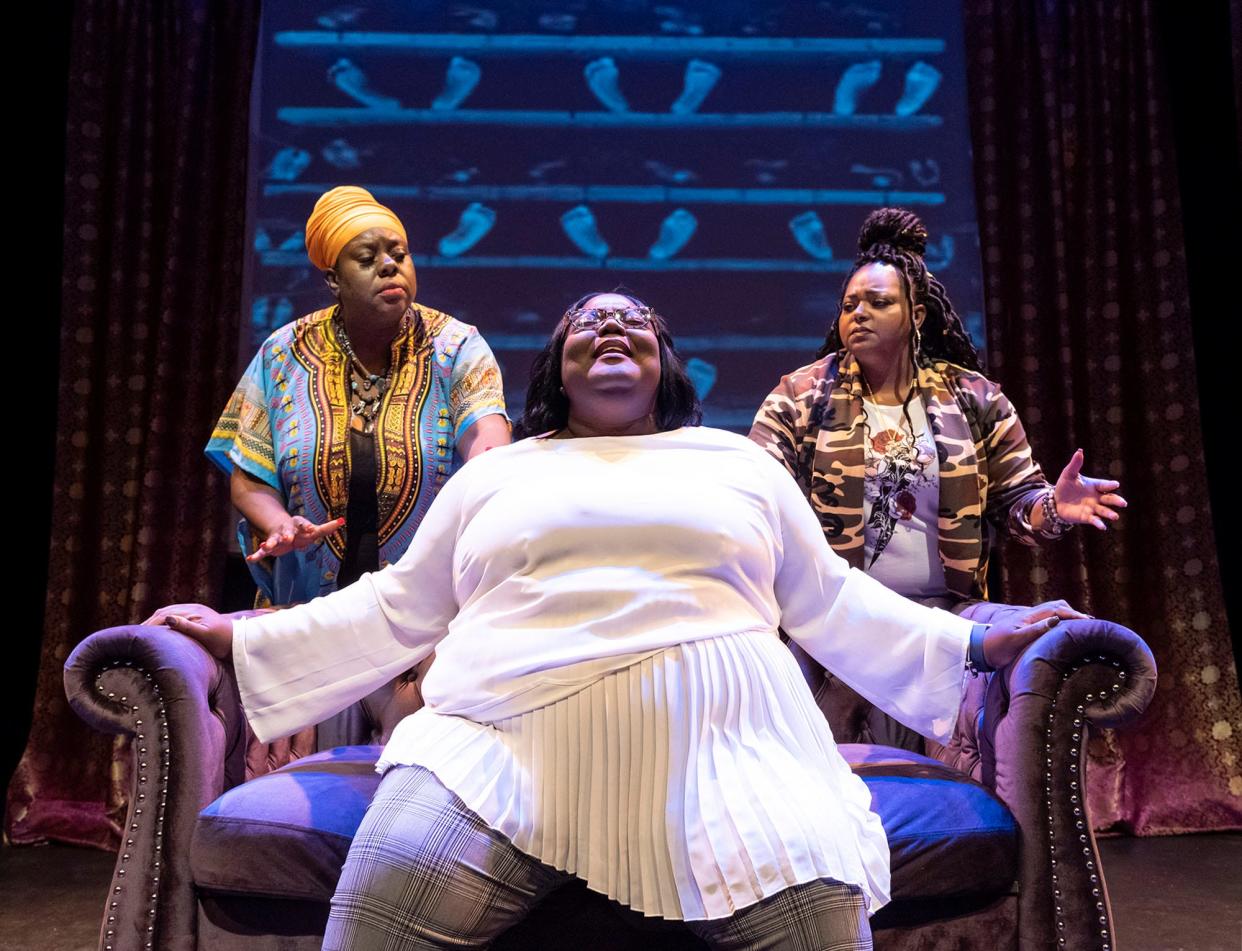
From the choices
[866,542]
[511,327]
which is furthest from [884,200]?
[866,542]

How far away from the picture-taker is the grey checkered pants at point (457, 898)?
60.3 inches

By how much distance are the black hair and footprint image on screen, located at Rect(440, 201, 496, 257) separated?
2.03 m

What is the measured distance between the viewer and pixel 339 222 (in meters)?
2.72

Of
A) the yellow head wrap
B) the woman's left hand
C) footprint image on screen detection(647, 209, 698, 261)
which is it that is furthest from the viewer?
footprint image on screen detection(647, 209, 698, 261)

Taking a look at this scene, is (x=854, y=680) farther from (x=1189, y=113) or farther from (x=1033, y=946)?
(x=1189, y=113)

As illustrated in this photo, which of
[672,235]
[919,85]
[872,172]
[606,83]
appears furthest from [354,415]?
[919,85]

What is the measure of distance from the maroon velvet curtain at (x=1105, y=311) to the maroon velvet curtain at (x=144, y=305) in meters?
2.69

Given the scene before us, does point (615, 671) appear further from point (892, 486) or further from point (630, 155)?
point (630, 155)

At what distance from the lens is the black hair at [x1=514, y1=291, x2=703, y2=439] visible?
2102 mm

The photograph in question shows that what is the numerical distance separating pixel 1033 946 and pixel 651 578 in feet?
3.03

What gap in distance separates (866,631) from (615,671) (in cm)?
52

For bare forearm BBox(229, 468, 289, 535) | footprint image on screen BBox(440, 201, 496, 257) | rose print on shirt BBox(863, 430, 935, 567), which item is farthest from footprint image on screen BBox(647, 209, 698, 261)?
bare forearm BBox(229, 468, 289, 535)

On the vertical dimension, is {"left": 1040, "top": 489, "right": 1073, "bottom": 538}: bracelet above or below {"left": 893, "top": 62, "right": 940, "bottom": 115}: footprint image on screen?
below

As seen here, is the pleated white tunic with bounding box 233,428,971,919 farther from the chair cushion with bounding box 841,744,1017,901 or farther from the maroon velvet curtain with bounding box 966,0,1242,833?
the maroon velvet curtain with bounding box 966,0,1242,833
